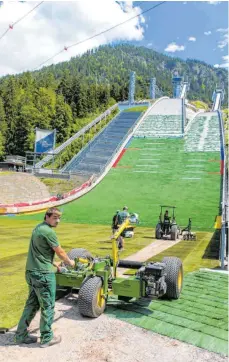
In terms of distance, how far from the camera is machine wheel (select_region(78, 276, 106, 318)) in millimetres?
7309

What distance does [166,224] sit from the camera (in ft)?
74.1

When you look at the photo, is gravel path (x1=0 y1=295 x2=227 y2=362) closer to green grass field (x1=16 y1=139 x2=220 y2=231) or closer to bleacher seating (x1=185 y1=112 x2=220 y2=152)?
green grass field (x1=16 y1=139 x2=220 y2=231)

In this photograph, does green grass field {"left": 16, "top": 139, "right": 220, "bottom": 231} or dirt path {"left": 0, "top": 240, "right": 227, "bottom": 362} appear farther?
green grass field {"left": 16, "top": 139, "right": 220, "bottom": 231}

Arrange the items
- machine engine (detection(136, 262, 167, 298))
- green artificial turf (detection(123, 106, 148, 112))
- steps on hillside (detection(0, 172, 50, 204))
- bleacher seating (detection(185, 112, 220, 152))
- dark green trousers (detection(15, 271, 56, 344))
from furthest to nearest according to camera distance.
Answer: green artificial turf (detection(123, 106, 148, 112)) → bleacher seating (detection(185, 112, 220, 152)) → steps on hillside (detection(0, 172, 50, 204)) → machine engine (detection(136, 262, 167, 298)) → dark green trousers (detection(15, 271, 56, 344))

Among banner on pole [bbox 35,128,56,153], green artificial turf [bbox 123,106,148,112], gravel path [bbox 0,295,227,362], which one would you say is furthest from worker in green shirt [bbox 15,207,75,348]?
green artificial turf [bbox 123,106,148,112]

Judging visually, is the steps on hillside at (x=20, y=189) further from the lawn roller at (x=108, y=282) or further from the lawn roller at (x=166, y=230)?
the lawn roller at (x=108, y=282)

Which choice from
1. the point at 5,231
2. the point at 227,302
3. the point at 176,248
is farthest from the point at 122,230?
the point at 5,231

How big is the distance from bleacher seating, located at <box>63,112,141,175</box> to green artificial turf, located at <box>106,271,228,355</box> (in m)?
43.3

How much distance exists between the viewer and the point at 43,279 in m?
6.29

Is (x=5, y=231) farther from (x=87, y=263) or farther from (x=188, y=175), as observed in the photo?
(x=188, y=175)

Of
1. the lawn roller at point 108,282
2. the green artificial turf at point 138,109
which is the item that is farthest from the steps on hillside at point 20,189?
the green artificial turf at point 138,109

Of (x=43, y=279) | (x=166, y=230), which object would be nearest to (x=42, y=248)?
A: (x=43, y=279)

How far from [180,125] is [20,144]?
35.1m

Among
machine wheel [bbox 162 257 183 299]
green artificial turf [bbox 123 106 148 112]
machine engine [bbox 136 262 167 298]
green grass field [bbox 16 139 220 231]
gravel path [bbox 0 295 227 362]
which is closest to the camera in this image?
gravel path [bbox 0 295 227 362]
